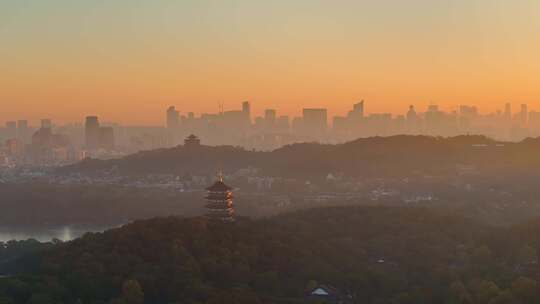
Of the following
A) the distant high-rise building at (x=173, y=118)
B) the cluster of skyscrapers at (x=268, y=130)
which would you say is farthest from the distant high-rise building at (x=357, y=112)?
the distant high-rise building at (x=173, y=118)

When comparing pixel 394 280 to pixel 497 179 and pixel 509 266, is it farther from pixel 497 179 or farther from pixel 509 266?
pixel 497 179

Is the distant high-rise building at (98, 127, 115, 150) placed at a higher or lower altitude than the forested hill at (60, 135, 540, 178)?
higher

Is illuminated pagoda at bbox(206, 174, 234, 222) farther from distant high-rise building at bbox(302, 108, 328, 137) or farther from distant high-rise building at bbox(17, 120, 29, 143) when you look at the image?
distant high-rise building at bbox(17, 120, 29, 143)

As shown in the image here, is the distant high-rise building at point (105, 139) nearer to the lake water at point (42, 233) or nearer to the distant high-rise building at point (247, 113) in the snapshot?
the distant high-rise building at point (247, 113)

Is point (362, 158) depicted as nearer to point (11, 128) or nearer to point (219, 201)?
point (219, 201)

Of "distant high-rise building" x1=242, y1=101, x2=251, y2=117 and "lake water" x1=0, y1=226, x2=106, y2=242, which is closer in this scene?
"lake water" x1=0, y1=226, x2=106, y2=242

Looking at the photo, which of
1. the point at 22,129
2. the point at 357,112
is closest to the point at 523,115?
the point at 357,112

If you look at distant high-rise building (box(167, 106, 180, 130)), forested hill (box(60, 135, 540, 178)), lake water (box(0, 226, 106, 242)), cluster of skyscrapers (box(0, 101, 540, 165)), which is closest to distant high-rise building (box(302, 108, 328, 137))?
cluster of skyscrapers (box(0, 101, 540, 165))

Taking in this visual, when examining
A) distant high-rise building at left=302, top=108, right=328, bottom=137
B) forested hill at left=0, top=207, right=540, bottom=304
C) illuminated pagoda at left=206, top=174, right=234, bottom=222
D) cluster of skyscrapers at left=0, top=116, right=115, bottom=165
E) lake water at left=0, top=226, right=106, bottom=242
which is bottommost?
lake water at left=0, top=226, right=106, bottom=242

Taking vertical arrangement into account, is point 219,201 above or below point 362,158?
below
